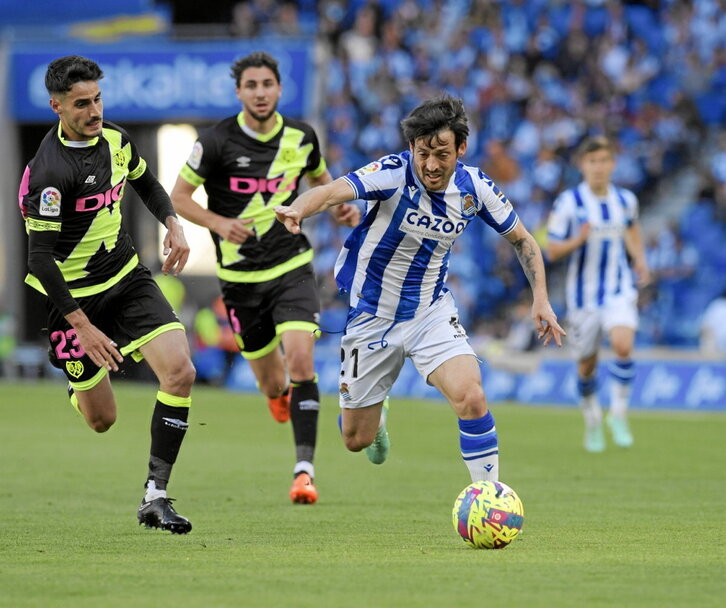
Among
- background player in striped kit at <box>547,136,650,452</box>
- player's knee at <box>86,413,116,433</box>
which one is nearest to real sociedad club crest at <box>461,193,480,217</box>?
player's knee at <box>86,413,116,433</box>

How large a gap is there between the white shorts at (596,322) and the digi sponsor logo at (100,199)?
642cm

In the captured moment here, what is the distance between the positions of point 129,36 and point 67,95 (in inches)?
712

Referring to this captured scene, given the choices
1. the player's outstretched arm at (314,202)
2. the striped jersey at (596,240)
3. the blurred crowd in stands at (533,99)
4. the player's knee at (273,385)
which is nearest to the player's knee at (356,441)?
the player's outstretched arm at (314,202)

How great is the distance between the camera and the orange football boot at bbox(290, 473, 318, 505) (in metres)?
9.16

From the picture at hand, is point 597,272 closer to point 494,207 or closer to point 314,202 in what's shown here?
point 494,207

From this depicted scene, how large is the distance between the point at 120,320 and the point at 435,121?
7.41 feet

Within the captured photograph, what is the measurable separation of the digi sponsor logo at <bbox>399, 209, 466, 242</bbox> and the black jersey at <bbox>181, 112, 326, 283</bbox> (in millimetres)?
2450

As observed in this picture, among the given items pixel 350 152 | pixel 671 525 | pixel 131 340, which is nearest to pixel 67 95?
pixel 131 340

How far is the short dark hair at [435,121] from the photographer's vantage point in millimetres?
7227

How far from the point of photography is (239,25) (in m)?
25.8

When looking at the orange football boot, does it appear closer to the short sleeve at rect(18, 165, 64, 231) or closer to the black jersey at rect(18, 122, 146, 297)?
the black jersey at rect(18, 122, 146, 297)

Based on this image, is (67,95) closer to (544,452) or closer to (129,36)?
(544,452)

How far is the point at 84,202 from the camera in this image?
306 inches

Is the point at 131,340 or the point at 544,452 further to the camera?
the point at 544,452
